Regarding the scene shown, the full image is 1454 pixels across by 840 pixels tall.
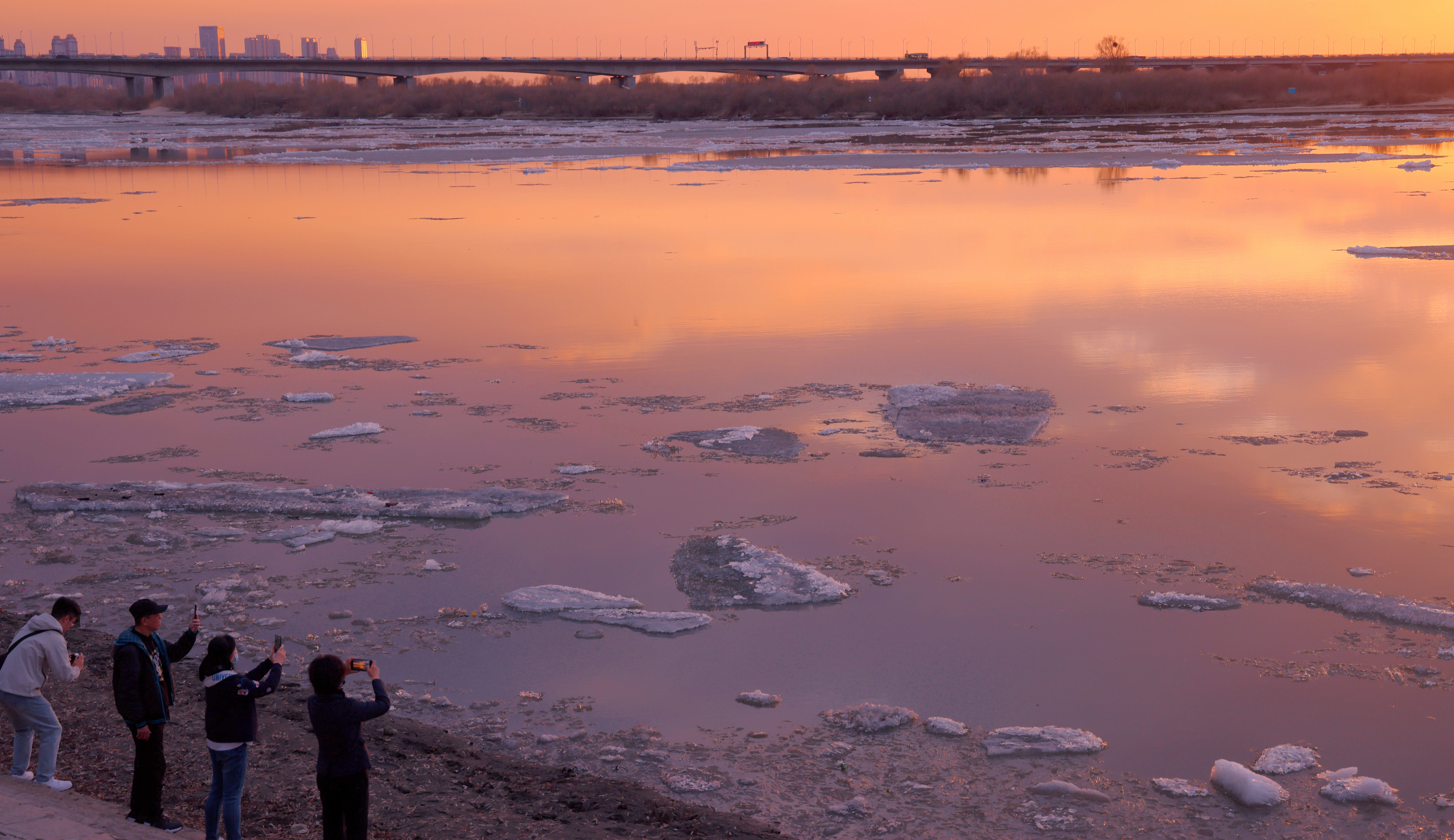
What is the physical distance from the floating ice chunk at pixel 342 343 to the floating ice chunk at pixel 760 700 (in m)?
7.86

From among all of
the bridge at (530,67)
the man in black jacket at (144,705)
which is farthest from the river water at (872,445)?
the bridge at (530,67)

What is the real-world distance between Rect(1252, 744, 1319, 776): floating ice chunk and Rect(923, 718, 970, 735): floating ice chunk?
1.05 meters

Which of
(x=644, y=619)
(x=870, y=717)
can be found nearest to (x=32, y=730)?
(x=644, y=619)

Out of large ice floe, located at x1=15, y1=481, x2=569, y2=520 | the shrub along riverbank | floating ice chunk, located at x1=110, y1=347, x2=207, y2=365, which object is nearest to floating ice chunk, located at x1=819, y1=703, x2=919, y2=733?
large ice floe, located at x1=15, y1=481, x2=569, y2=520

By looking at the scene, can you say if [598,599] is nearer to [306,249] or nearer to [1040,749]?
[1040,749]

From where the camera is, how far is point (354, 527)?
7.39m

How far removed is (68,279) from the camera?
16.7 meters

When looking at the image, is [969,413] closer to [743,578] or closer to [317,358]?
[743,578]

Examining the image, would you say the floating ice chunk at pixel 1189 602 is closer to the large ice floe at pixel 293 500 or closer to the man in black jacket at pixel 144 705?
the large ice floe at pixel 293 500

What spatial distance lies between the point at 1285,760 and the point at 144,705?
161 inches

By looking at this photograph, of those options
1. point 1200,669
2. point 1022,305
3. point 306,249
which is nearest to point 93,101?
point 306,249

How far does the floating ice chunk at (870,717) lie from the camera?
506cm

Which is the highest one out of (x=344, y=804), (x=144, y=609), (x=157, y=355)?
(x=144, y=609)

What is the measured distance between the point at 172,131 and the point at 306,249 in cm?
5603
